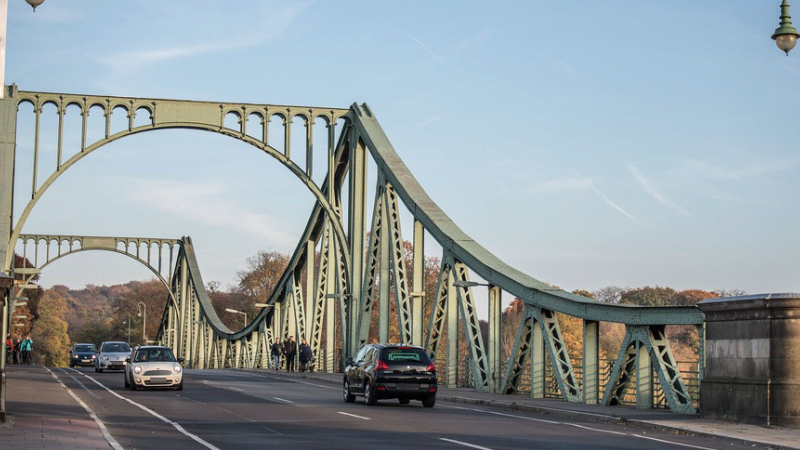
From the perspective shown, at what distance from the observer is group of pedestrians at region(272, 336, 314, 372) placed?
162 feet

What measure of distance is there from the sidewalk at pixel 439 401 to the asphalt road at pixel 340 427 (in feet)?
1.50

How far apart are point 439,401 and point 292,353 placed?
2395 cm

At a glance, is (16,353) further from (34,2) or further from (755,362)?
(755,362)

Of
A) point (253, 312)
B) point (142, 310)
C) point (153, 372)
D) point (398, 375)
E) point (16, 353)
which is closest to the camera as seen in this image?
point (398, 375)

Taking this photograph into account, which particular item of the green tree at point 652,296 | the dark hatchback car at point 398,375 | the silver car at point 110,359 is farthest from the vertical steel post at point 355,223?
the green tree at point 652,296

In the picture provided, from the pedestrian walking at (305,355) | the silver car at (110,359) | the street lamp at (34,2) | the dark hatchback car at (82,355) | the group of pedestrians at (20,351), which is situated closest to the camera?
the street lamp at (34,2)

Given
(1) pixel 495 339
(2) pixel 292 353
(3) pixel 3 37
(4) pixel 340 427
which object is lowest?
(4) pixel 340 427

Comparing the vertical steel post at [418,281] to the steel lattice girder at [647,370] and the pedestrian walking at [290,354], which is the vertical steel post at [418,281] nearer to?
the steel lattice girder at [647,370]

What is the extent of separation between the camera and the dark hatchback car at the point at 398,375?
26.5m

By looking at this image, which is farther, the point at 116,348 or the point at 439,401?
the point at 116,348

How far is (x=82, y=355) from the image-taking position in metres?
67.9

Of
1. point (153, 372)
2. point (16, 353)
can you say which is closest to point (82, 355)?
point (16, 353)

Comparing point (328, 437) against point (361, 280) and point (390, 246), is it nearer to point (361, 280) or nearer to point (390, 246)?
point (390, 246)

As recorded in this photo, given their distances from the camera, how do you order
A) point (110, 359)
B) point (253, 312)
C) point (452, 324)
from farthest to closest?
1. point (253, 312)
2. point (110, 359)
3. point (452, 324)
